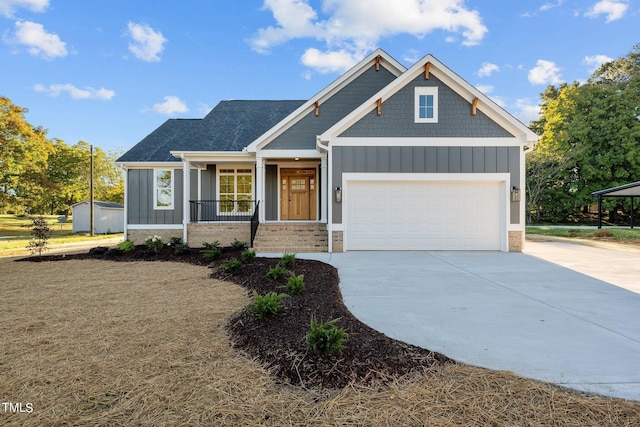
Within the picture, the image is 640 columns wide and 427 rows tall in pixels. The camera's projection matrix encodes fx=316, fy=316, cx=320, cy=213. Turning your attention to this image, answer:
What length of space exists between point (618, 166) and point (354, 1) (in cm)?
2709

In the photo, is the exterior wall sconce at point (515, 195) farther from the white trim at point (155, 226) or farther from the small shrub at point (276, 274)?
the white trim at point (155, 226)

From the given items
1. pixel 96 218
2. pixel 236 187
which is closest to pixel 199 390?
pixel 236 187

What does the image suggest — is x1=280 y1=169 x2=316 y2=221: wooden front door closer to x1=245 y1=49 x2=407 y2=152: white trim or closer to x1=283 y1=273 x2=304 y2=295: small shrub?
x1=245 y1=49 x2=407 y2=152: white trim


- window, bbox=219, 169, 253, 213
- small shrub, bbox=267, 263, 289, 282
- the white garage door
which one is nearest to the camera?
small shrub, bbox=267, 263, 289, 282

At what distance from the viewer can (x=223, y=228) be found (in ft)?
37.4

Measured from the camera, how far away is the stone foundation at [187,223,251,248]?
1132 centimetres

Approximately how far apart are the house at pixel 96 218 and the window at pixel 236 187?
14811mm

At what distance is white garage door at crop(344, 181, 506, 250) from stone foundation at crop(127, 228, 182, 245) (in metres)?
7.06

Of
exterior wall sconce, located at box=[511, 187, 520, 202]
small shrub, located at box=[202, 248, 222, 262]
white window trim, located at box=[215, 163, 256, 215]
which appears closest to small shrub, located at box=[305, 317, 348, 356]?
small shrub, located at box=[202, 248, 222, 262]

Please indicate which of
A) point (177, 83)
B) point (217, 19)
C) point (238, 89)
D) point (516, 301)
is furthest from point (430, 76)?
point (177, 83)

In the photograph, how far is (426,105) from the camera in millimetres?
9969

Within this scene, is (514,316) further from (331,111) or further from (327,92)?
(327,92)

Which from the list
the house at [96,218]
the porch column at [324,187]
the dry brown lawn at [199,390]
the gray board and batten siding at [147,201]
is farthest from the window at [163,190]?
the house at [96,218]

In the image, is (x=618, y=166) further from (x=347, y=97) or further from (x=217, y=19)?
(x=217, y=19)
